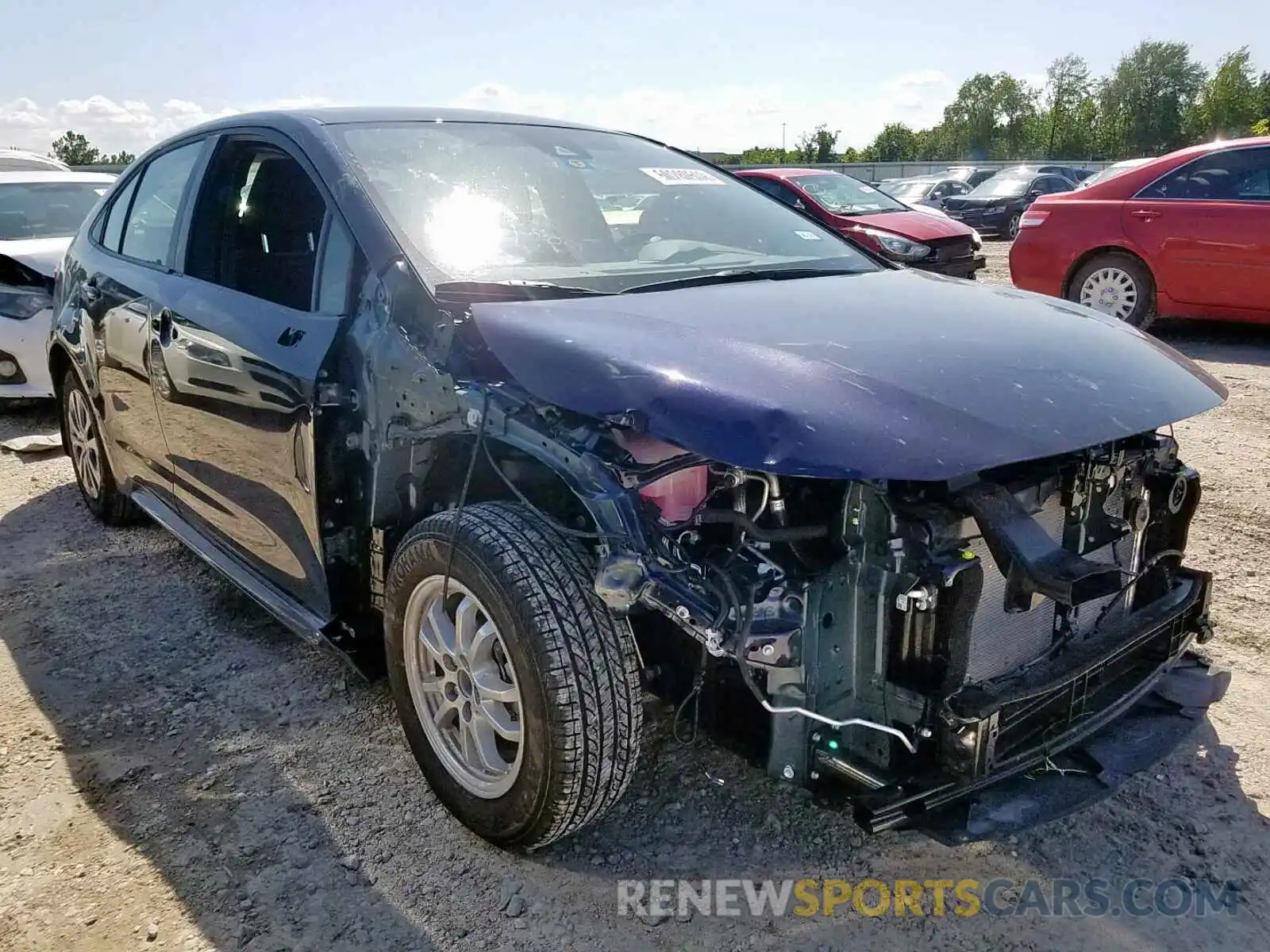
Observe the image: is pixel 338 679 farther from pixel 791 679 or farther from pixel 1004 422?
pixel 1004 422

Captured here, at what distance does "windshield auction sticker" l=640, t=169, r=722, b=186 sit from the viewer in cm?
328

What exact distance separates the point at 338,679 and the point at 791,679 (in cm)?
172

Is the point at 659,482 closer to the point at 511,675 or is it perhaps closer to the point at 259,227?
the point at 511,675

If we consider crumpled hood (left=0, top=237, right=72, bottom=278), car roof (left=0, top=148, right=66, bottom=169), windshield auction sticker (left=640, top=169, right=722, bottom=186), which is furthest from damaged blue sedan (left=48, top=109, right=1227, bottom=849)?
car roof (left=0, top=148, right=66, bottom=169)

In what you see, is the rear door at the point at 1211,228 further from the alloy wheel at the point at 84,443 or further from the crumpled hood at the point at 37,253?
the crumpled hood at the point at 37,253

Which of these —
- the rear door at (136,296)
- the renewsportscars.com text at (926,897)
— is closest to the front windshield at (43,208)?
the rear door at (136,296)

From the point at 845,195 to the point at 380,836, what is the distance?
10.1m

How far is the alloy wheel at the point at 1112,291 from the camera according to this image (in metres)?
7.44

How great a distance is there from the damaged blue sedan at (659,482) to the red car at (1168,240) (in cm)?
511

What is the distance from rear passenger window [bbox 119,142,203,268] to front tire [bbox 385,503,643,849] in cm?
186

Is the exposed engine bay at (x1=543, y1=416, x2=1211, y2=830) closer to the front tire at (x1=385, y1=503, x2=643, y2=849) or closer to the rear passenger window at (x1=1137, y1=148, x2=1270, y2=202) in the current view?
the front tire at (x1=385, y1=503, x2=643, y2=849)

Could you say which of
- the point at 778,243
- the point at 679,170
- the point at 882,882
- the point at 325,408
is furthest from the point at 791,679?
the point at 679,170

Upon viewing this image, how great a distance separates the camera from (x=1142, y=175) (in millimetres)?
7445

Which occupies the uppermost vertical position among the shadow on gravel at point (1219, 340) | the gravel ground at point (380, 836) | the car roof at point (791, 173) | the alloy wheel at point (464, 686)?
the car roof at point (791, 173)
